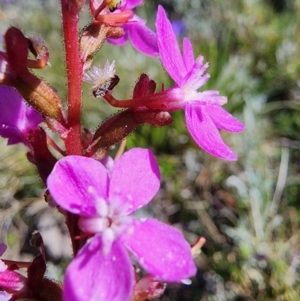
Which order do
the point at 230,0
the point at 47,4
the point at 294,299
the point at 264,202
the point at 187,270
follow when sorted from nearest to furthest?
the point at 187,270 → the point at 294,299 → the point at 264,202 → the point at 230,0 → the point at 47,4

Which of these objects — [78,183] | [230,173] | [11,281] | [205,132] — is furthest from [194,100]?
[230,173]

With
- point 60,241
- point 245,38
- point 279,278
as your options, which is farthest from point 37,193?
point 245,38

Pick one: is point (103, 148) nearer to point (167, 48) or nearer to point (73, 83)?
point (73, 83)

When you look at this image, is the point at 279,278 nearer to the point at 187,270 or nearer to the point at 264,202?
the point at 264,202

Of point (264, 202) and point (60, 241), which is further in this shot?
point (60, 241)

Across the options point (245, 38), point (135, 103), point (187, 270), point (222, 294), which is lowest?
point (222, 294)

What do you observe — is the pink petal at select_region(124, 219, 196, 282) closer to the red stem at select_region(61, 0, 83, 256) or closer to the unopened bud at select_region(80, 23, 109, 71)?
the red stem at select_region(61, 0, 83, 256)
